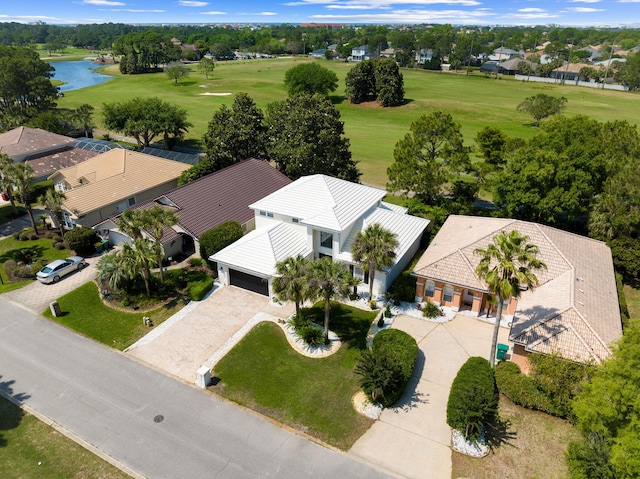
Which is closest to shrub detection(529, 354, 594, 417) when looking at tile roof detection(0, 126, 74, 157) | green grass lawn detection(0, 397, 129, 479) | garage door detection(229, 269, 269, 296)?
garage door detection(229, 269, 269, 296)

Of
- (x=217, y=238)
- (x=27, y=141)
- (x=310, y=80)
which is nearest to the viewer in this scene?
(x=217, y=238)

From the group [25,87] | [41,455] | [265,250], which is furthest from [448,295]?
[25,87]

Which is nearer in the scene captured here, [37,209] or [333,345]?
[333,345]

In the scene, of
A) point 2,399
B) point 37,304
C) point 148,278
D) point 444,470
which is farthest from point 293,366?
point 37,304

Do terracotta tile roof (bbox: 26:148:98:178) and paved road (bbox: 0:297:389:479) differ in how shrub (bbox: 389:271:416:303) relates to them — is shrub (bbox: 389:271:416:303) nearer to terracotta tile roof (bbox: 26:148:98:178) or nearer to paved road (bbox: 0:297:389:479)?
paved road (bbox: 0:297:389:479)

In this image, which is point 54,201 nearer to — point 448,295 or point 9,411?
point 9,411

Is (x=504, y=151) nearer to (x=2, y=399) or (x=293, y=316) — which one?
(x=293, y=316)
